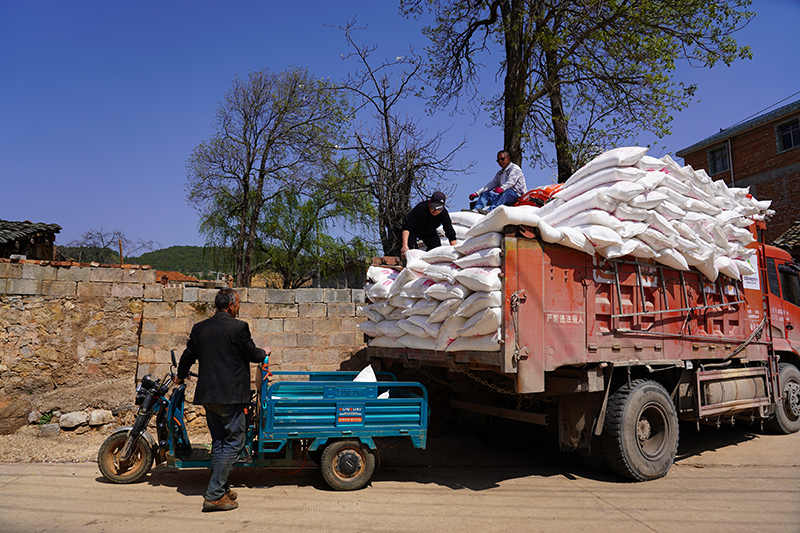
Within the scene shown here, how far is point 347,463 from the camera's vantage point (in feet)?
15.0

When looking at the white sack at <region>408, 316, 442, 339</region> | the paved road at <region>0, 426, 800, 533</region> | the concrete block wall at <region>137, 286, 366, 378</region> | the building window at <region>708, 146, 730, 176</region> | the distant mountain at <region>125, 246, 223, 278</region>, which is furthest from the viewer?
the distant mountain at <region>125, 246, 223, 278</region>

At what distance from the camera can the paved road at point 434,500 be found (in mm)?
3781

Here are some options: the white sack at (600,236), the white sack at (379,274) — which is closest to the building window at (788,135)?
the white sack at (600,236)

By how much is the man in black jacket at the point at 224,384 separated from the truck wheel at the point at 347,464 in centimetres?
79

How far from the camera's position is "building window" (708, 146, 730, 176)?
71.9 feet

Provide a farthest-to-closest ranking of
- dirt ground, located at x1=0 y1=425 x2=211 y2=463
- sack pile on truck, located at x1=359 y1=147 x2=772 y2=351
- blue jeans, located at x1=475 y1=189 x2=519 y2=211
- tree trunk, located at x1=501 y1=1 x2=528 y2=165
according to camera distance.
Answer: tree trunk, located at x1=501 y1=1 x2=528 y2=165, blue jeans, located at x1=475 y1=189 x2=519 y2=211, dirt ground, located at x1=0 y1=425 x2=211 y2=463, sack pile on truck, located at x1=359 y1=147 x2=772 y2=351

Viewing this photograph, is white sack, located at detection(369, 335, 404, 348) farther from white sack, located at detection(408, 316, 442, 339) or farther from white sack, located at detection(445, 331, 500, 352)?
white sack, located at detection(445, 331, 500, 352)

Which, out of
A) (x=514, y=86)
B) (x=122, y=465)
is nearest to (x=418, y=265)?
(x=122, y=465)

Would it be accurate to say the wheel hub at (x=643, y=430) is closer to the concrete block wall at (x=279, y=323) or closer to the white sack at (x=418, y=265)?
the white sack at (x=418, y=265)

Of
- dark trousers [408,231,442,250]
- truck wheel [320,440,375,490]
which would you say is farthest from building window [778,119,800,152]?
truck wheel [320,440,375,490]

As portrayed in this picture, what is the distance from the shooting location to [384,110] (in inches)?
422

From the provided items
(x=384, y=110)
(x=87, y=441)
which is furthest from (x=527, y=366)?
(x=384, y=110)

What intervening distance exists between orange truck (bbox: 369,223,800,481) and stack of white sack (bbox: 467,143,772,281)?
0.16m

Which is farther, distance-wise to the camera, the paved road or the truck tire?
the truck tire
